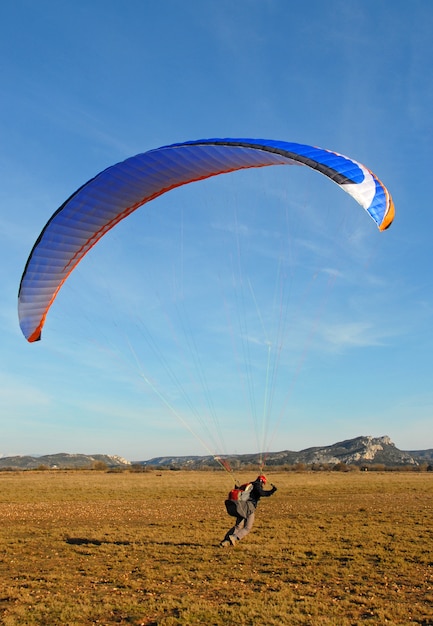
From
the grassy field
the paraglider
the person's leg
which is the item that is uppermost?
the paraglider

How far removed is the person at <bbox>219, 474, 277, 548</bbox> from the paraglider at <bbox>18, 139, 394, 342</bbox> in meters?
6.06

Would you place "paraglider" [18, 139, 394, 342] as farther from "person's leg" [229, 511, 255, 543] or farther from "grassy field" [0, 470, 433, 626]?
"person's leg" [229, 511, 255, 543]

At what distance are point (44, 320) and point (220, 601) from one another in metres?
8.01

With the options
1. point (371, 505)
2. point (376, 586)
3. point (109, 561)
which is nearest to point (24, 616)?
point (109, 561)

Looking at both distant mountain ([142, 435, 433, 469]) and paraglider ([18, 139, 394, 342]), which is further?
distant mountain ([142, 435, 433, 469])

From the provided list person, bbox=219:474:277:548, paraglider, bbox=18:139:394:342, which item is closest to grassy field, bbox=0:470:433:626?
person, bbox=219:474:277:548

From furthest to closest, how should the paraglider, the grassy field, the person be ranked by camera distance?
the person < the paraglider < the grassy field

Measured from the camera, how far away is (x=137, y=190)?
12422 mm

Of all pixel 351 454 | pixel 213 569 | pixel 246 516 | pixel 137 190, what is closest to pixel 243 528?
pixel 246 516

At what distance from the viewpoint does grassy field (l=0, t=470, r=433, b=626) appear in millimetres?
7805

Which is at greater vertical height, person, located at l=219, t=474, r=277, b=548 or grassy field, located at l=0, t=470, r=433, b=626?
person, located at l=219, t=474, r=277, b=548

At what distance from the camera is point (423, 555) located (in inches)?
479

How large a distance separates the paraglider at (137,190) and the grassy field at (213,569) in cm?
576

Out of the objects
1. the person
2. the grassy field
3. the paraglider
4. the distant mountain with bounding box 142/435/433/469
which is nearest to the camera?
the grassy field
